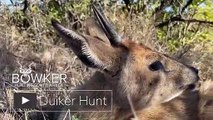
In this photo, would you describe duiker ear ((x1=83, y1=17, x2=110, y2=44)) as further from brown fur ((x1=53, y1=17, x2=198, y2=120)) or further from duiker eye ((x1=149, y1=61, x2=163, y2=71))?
duiker eye ((x1=149, y1=61, x2=163, y2=71))

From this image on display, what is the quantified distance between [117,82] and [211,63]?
415 cm

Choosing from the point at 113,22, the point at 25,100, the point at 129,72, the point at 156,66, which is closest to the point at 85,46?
the point at 129,72

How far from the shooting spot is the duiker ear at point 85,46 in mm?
3982

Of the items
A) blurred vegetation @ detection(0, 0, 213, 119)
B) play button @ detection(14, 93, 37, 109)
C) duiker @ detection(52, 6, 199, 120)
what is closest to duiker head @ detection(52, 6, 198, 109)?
duiker @ detection(52, 6, 199, 120)

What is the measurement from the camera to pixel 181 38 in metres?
9.62

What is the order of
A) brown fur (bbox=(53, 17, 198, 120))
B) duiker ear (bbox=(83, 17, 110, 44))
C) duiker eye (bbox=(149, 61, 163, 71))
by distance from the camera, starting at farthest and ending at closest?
duiker eye (bbox=(149, 61, 163, 71)) → duiker ear (bbox=(83, 17, 110, 44)) → brown fur (bbox=(53, 17, 198, 120))

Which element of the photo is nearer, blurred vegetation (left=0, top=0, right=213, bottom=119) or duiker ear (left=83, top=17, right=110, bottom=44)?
duiker ear (left=83, top=17, right=110, bottom=44)

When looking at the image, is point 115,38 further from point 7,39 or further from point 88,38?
point 7,39

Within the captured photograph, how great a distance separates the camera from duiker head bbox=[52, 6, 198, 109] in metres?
4.05

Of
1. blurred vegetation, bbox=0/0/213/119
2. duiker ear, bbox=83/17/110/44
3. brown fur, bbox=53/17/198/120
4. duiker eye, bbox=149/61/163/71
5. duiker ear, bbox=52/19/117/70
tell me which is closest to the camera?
brown fur, bbox=53/17/198/120

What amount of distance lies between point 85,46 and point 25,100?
12.1 ft

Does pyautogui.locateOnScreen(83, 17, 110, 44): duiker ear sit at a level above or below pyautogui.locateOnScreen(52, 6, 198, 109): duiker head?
above

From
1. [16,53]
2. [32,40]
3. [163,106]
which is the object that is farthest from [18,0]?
[163,106]

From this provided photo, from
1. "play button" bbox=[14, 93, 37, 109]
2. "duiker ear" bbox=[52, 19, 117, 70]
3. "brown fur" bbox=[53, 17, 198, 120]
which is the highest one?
"duiker ear" bbox=[52, 19, 117, 70]
